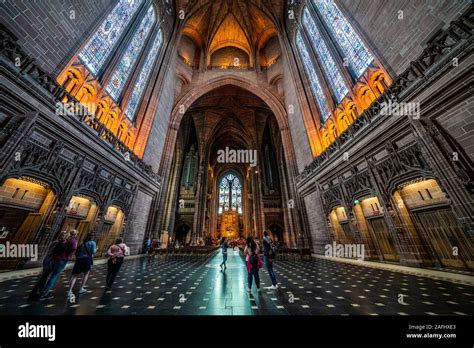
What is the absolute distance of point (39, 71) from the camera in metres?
5.63

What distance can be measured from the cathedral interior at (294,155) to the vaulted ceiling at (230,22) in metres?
1.75

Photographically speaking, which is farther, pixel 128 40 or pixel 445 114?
pixel 128 40

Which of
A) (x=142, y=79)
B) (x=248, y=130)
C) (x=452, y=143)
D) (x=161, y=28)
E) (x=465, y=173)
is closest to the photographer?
(x=465, y=173)

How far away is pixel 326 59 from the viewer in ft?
40.2

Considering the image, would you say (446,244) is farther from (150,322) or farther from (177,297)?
(150,322)

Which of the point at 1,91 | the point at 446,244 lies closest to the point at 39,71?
the point at 1,91

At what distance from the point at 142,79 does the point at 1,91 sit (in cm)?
967

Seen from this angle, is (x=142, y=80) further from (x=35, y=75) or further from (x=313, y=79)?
(x=313, y=79)

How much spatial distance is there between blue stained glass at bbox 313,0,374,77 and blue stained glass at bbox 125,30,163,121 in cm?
1283

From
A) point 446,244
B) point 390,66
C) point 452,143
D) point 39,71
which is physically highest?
point 390,66

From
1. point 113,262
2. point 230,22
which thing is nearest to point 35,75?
point 113,262

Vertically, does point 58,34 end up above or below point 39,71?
above
